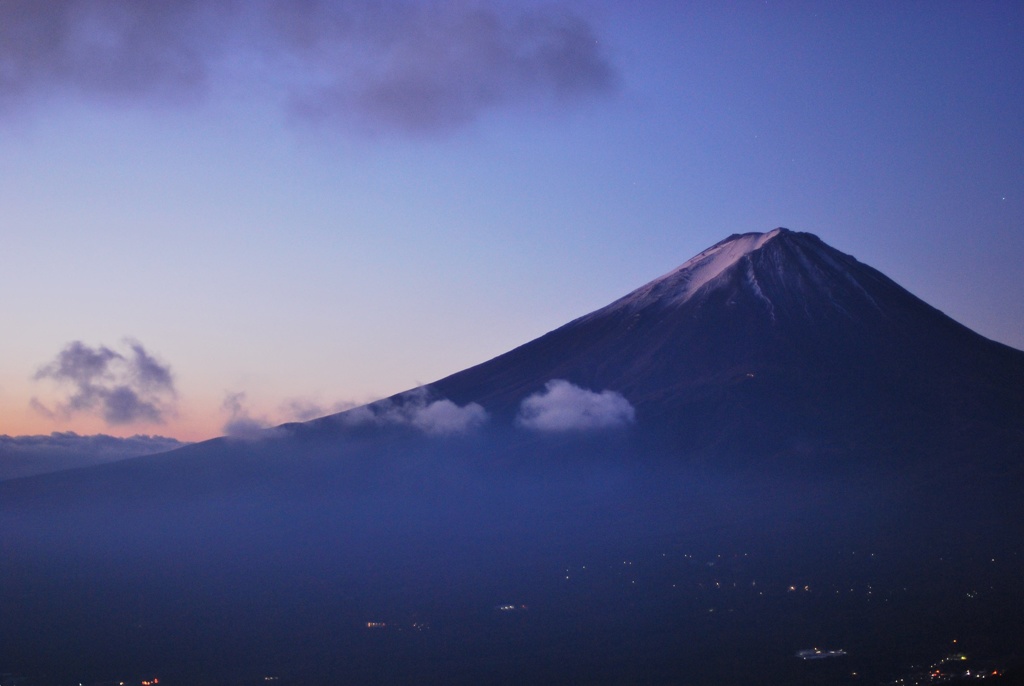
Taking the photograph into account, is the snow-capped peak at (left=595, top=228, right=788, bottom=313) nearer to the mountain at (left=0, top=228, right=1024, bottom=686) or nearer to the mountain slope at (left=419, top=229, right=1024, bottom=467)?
the mountain slope at (left=419, top=229, right=1024, bottom=467)

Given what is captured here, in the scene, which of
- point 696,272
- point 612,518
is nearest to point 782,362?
→ point 696,272

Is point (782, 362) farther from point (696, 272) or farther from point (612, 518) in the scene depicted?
point (612, 518)

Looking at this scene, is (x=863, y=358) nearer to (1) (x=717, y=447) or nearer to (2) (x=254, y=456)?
(1) (x=717, y=447)

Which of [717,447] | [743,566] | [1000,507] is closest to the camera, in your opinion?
[743,566]

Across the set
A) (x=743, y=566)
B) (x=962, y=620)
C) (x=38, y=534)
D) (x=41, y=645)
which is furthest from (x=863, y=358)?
(x=38, y=534)

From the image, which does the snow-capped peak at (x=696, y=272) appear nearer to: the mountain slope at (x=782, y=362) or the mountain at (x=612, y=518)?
the mountain slope at (x=782, y=362)

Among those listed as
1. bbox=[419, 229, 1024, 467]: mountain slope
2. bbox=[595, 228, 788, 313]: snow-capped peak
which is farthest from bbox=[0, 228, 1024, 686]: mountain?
bbox=[595, 228, 788, 313]: snow-capped peak
